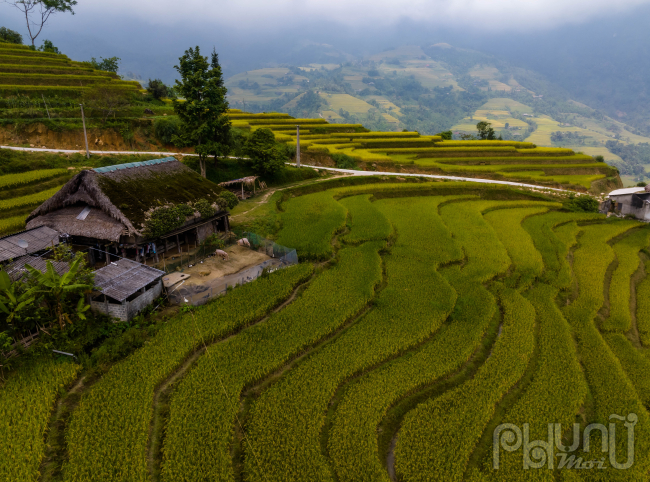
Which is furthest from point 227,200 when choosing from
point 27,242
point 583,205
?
point 583,205

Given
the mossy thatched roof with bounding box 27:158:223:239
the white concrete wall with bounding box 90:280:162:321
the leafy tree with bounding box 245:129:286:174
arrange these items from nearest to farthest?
the white concrete wall with bounding box 90:280:162:321 < the mossy thatched roof with bounding box 27:158:223:239 < the leafy tree with bounding box 245:129:286:174

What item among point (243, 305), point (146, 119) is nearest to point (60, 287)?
point (243, 305)

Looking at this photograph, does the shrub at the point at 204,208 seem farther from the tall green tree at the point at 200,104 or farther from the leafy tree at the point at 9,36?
the leafy tree at the point at 9,36

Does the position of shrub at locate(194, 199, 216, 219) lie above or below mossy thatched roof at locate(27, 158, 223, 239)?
below

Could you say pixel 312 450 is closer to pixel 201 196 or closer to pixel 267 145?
pixel 201 196

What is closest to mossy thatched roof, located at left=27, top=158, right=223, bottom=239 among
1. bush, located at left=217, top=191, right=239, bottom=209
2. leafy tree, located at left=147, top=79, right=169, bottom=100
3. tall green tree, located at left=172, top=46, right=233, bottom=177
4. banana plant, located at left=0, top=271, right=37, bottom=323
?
bush, located at left=217, top=191, right=239, bottom=209

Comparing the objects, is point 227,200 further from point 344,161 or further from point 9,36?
point 9,36

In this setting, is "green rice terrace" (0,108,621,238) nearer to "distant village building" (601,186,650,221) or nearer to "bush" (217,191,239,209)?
"distant village building" (601,186,650,221)

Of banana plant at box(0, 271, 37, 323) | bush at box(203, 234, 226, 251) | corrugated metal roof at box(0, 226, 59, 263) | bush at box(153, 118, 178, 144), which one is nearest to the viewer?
banana plant at box(0, 271, 37, 323)
